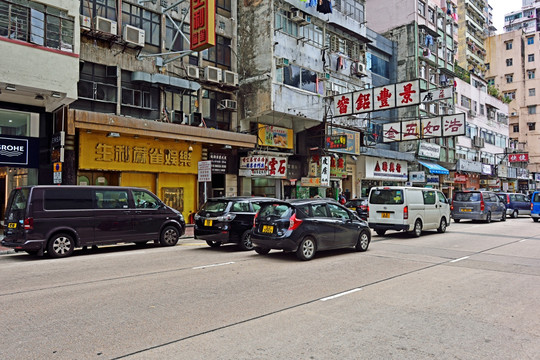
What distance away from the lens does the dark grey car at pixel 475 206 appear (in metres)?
21.9

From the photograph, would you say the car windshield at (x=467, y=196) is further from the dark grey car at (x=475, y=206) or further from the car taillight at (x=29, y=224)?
the car taillight at (x=29, y=224)

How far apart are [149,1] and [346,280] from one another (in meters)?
17.4

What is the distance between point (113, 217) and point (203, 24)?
9.82m

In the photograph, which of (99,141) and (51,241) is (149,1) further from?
(51,241)

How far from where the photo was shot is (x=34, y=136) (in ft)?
54.2

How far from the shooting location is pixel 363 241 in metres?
11.3

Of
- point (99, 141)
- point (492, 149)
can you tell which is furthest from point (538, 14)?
point (99, 141)

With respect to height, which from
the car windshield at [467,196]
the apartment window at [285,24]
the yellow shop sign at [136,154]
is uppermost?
the apartment window at [285,24]

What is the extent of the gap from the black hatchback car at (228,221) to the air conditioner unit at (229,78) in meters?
11.8

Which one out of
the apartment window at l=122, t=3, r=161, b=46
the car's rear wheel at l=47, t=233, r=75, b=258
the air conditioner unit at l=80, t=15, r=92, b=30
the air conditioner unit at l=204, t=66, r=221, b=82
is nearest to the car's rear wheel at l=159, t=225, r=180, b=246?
the car's rear wheel at l=47, t=233, r=75, b=258

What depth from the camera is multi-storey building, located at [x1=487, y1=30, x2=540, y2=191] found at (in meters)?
67.3

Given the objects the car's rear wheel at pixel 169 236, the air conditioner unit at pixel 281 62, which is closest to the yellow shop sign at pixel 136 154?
the air conditioner unit at pixel 281 62

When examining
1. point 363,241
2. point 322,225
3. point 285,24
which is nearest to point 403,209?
point 363,241

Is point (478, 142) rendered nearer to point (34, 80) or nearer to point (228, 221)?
point (228, 221)
